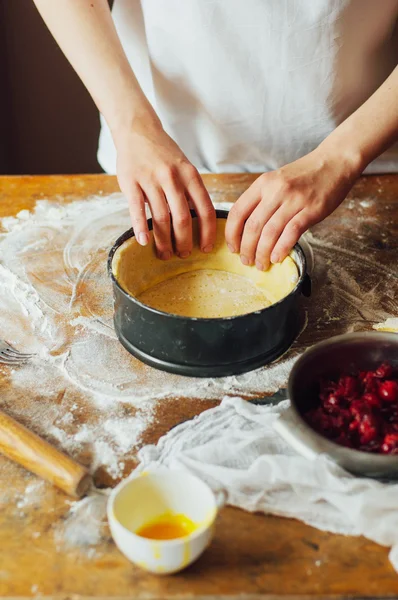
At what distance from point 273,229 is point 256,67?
0.50 metres

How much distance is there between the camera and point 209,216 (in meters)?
1.28

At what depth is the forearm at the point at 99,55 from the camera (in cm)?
139

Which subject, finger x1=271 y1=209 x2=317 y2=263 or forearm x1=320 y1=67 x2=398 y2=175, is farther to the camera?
forearm x1=320 y1=67 x2=398 y2=175

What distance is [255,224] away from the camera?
1233 millimetres

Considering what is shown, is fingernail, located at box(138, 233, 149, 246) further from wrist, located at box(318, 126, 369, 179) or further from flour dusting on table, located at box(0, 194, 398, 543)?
wrist, located at box(318, 126, 369, 179)

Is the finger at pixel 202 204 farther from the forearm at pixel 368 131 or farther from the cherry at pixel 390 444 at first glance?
the cherry at pixel 390 444

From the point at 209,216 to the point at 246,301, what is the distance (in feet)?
0.61

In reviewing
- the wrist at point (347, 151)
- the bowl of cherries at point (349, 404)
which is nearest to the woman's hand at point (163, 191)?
the wrist at point (347, 151)

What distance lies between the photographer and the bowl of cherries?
894mm

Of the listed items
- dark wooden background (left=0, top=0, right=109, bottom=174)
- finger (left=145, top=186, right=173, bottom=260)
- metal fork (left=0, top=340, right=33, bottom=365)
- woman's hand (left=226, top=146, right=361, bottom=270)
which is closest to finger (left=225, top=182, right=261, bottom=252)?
woman's hand (left=226, top=146, right=361, bottom=270)

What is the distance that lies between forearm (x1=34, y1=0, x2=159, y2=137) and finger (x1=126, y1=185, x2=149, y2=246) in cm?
21

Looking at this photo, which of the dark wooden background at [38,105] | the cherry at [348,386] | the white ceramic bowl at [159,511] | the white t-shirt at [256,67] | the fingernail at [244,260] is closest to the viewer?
the white ceramic bowl at [159,511]

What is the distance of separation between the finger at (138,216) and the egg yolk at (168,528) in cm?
53

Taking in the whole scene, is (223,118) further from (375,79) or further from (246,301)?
(246,301)
